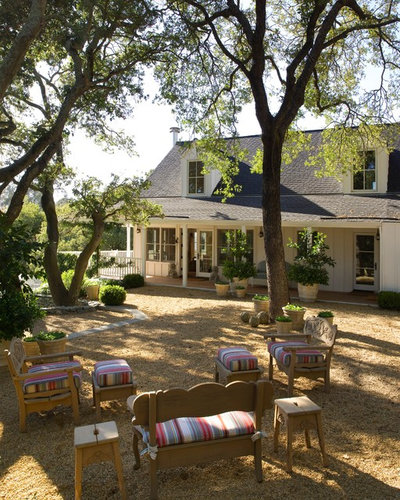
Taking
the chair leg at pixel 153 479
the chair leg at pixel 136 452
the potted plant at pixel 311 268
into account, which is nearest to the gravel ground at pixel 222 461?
the chair leg at pixel 136 452

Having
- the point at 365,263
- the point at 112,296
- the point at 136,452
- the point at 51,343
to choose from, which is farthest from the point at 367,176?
the point at 136,452

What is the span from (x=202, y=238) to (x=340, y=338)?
36.0 ft

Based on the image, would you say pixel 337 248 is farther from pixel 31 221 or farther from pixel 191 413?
pixel 31 221

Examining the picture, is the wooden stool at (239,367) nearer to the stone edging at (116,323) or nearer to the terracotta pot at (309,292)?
the stone edging at (116,323)

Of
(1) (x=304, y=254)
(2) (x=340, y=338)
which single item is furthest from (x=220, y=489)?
(1) (x=304, y=254)

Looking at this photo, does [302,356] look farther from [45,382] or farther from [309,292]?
[309,292]

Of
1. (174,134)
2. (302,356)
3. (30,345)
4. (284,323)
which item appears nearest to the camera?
(302,356)

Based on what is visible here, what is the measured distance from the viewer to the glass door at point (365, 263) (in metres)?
16.1

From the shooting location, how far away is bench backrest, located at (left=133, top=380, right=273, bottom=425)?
3559mm

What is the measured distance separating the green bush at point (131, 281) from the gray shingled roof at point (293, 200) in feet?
9.62

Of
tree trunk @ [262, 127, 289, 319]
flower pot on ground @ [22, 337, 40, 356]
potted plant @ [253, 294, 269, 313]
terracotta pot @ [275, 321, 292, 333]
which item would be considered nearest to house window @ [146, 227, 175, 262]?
potted plant @ [253, 294, 269, 313]

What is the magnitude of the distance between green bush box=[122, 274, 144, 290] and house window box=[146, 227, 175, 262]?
3.20 m

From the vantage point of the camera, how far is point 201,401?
3.65m

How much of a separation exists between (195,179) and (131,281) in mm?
5833
